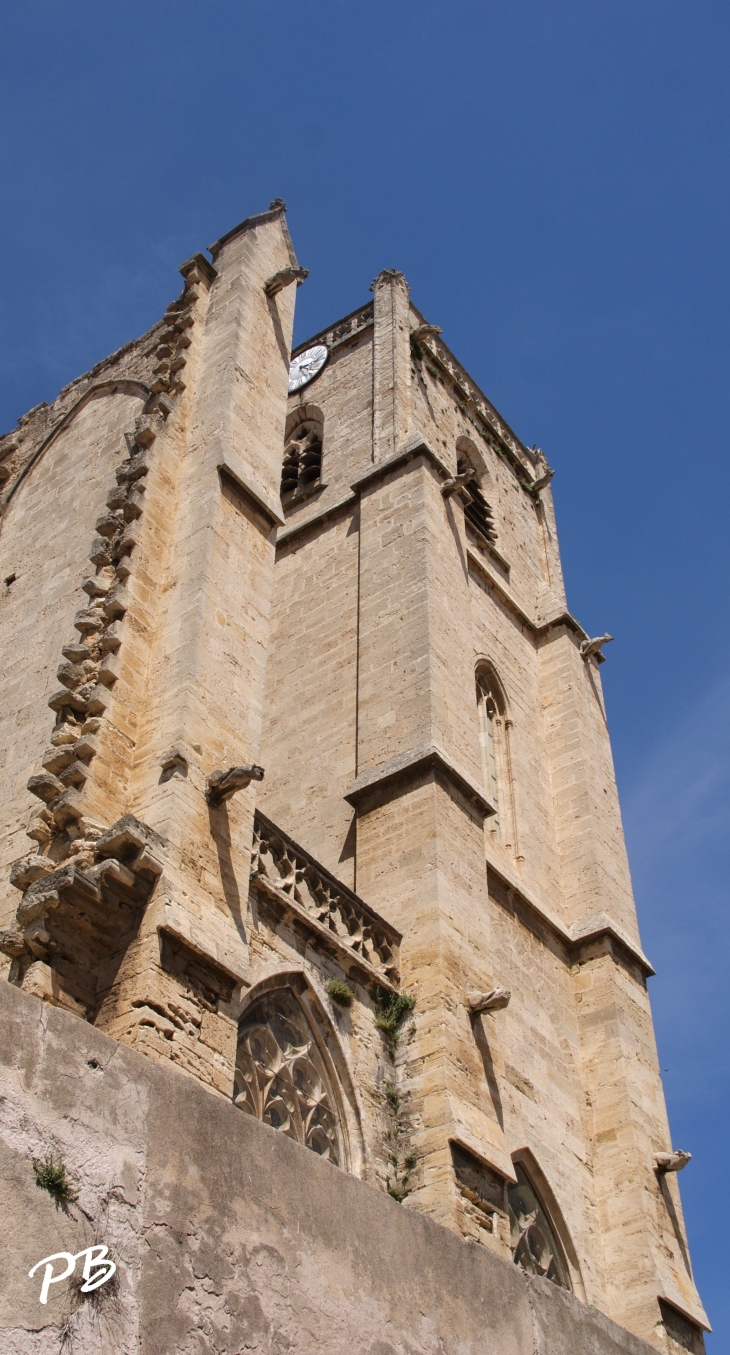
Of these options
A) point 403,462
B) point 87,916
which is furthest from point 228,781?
point 403,462

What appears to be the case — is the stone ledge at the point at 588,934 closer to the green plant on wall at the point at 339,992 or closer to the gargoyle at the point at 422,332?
the green plant on wall at the point at 339,992

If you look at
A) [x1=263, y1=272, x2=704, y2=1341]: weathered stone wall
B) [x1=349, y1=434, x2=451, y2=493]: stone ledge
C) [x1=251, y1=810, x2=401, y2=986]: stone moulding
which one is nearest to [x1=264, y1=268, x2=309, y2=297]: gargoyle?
[x1=263, y1=272, x2=704, y2=1341]: weathered stone wall

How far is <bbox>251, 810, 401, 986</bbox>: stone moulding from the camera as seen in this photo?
889 centimetres

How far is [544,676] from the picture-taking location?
1664 cm

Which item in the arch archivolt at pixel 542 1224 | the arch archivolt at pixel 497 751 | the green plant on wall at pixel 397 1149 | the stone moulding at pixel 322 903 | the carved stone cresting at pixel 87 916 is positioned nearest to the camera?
the carved stone cresting at pixel 87 916

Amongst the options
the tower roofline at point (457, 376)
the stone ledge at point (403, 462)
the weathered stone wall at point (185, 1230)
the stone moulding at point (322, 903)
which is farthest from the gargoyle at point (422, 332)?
the weathered stone wall at point (185, 1230)

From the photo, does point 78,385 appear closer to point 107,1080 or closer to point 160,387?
point 160,387

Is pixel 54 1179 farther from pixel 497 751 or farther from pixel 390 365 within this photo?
pixel 390 365

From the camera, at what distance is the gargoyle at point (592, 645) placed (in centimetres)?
1717

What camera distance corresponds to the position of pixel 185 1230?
2.94 meters

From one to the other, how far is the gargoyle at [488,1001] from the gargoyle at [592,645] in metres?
8.06

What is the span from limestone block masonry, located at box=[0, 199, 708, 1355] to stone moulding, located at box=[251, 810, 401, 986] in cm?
3

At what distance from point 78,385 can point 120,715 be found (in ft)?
19.5

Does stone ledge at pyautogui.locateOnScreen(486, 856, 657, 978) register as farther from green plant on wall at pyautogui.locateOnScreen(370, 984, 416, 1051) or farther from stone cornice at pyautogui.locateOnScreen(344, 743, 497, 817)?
green plant on wall at pyautogui.locateOnScreen(370, 984, 416, 1051)
